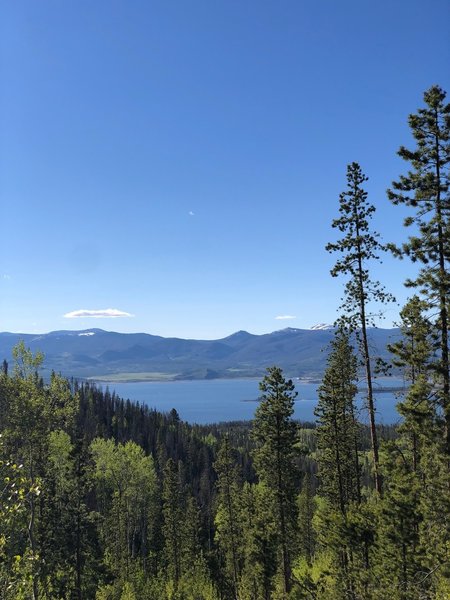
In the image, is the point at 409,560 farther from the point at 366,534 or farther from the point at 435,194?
the point at 435,194

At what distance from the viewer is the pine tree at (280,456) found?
107 ft

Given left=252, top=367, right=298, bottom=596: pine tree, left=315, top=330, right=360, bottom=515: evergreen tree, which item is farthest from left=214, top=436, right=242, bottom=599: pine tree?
left=315, top=330, right=360, bottom=515: evergreen tree

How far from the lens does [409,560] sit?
23.2m

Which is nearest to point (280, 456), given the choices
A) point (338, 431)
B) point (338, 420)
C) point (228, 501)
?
point (338, 431)

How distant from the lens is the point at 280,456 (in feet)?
108

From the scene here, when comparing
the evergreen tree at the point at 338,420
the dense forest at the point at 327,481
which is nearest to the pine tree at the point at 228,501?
the dense forest at the point at 327,481

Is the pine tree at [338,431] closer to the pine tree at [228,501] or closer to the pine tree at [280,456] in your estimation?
the pine tree at [280,456]

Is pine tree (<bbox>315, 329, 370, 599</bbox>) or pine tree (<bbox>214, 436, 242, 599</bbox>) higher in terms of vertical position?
pine tree (<bbox>315, 329, 370, 599</bbox>)

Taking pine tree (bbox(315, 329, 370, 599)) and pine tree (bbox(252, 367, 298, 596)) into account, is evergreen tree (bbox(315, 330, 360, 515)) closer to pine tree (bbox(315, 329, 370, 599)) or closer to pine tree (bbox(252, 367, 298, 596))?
pine tree (bbox(315, 329, 370, 599))

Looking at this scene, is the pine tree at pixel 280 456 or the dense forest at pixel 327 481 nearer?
the dense forest at pixel 327 481

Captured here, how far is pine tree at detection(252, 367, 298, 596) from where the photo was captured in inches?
1289

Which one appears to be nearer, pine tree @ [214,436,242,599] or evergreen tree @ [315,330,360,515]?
evergreen tree @ [315,330,360,515]

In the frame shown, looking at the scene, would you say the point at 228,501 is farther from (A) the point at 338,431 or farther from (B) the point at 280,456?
(A) the point at 338,431

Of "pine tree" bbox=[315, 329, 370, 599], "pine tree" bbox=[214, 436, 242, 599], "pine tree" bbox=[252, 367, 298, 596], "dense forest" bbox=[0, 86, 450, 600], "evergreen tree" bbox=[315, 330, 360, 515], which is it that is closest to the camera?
"dense forest" bbox=[0, 86, 450, 600]
